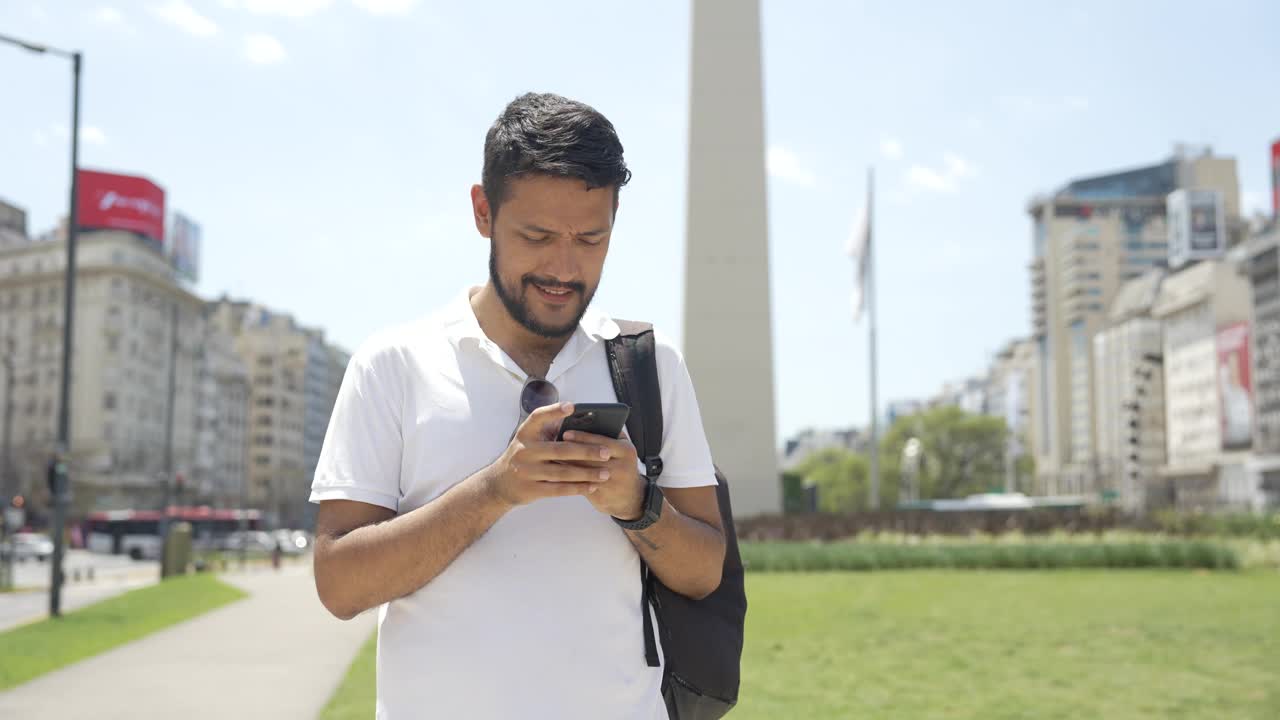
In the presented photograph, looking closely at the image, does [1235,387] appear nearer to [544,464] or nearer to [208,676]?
[208,676]

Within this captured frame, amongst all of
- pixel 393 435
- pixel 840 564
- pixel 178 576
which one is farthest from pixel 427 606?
pixel 178 576

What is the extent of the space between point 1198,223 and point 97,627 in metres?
118

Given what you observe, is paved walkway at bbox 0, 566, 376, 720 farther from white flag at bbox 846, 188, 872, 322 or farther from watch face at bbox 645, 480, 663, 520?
white flag at bbox 846, 188, 872, 322

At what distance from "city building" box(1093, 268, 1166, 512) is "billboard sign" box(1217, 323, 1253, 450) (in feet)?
49.4

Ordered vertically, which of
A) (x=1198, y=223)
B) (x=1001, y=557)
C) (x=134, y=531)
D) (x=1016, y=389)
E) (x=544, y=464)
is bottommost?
(x=134, y=531)

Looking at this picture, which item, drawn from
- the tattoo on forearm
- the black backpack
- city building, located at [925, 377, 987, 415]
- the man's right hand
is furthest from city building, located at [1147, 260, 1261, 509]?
the man's right hand

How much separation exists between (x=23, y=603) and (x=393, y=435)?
2233 cm

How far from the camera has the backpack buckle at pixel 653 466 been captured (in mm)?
1931

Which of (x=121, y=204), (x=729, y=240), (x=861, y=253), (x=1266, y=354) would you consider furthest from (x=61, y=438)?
(x=1266, y=354)

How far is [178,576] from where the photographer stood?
95.9ft

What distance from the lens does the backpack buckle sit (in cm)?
193

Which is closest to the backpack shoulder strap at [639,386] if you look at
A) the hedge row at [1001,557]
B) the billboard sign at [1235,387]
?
the hedge row at [1001,557]

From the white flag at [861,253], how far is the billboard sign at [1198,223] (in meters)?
93.8

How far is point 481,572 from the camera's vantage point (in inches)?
73.9
